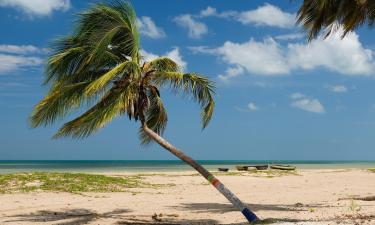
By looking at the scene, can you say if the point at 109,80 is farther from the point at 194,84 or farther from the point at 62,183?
the point at 62,183

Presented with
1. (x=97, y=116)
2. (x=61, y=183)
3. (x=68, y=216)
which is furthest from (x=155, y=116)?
(x=61, y=183)

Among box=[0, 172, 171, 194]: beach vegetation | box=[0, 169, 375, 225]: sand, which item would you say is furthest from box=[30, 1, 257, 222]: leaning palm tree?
box=[0, 172, 171, 194]: beach vegetation

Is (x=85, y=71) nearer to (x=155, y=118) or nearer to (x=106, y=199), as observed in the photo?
(x=155, y=118)

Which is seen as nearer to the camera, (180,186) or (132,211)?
(132,211)

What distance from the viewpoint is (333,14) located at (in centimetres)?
1323

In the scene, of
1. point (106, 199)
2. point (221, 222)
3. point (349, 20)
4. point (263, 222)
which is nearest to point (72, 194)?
point (106, 199)

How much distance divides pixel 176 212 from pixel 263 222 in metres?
4.89

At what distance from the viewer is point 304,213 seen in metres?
14.4

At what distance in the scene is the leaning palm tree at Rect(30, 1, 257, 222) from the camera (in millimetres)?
11852

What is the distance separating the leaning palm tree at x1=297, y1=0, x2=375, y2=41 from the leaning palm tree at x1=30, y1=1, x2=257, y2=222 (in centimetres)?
327

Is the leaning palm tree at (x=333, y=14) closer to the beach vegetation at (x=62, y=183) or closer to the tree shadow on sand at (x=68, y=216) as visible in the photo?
the tree shadow on sand at (x=68, y=216)

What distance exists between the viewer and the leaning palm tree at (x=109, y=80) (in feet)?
38.9

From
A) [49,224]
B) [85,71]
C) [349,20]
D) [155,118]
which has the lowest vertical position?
[49,224]

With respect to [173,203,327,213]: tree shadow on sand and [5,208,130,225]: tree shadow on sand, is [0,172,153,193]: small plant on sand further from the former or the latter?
[173,203,327,213]: tree shadow on sand
